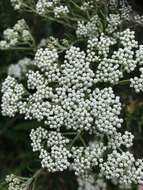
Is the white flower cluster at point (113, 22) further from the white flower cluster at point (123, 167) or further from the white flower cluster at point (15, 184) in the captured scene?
the white flower cluster at point (15, 184)

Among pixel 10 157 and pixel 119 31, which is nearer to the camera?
pixel 119 31

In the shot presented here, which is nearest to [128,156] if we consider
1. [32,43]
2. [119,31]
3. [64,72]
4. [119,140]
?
[119,140]

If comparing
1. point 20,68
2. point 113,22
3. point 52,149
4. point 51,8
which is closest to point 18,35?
point 51,8

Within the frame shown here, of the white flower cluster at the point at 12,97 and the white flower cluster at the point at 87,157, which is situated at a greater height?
the white flower cluster at the point at 12,97

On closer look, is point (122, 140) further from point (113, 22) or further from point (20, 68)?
point (20, 68)

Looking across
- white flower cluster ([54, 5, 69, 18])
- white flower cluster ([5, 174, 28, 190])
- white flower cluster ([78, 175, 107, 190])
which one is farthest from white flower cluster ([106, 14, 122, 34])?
white flower cluster ([78, 175, 107, 190])

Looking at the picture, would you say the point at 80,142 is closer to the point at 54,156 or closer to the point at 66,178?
the point at 54,156

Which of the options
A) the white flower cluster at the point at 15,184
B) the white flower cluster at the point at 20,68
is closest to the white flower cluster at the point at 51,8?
the white flower cluster at the point at 20,68
